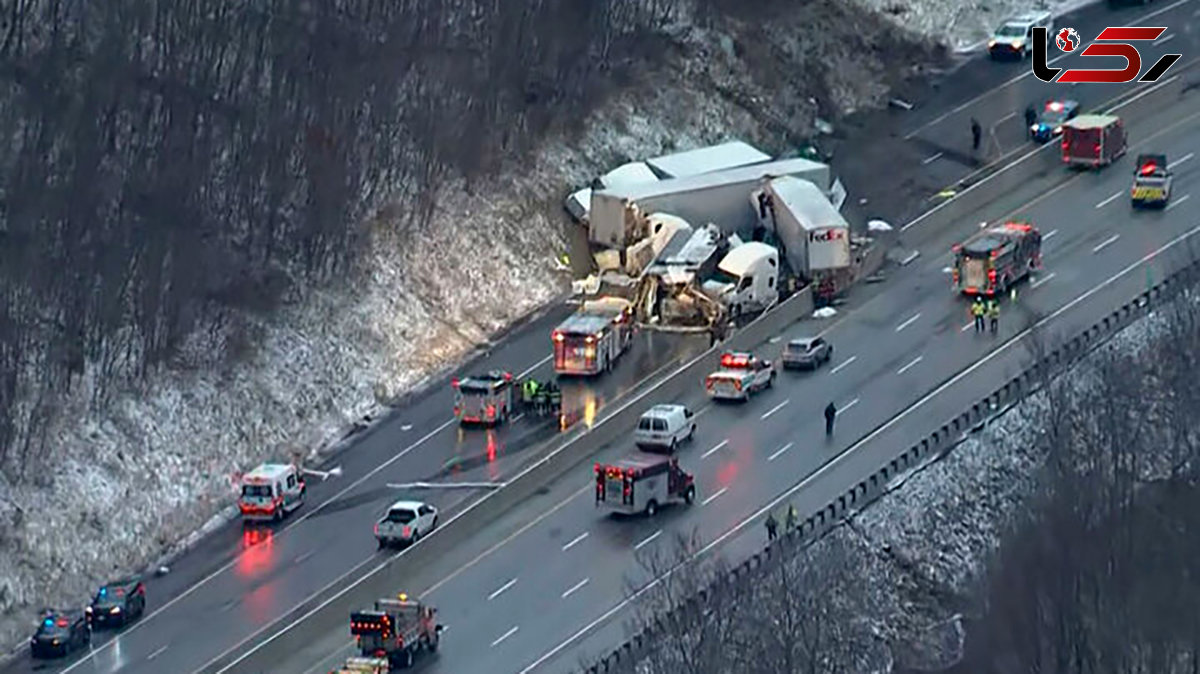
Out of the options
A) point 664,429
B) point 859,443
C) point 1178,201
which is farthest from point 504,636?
point 1178,201

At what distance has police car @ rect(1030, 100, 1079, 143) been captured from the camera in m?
113

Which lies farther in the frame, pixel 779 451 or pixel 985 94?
pixel 985 94

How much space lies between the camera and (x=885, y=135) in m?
115

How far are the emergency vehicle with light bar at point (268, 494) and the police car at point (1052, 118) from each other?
115 feet

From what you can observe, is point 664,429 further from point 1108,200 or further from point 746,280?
point 1108,200

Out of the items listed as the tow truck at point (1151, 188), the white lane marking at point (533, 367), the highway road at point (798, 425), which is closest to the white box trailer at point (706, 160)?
the highway road at point (798, 425)

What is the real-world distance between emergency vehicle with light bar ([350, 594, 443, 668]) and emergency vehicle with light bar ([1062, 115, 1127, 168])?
39152 millimetres

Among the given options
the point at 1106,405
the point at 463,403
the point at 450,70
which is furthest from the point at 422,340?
the point at 1106,405

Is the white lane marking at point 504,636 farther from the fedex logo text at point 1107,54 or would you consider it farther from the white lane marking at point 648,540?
the fedex logo text at point 1107,54

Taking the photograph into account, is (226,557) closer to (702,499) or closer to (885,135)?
(702,499)

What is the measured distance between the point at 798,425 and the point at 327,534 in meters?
13.5

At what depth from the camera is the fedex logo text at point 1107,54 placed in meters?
120

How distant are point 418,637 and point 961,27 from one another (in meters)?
53.3

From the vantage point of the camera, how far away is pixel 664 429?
8988cm
